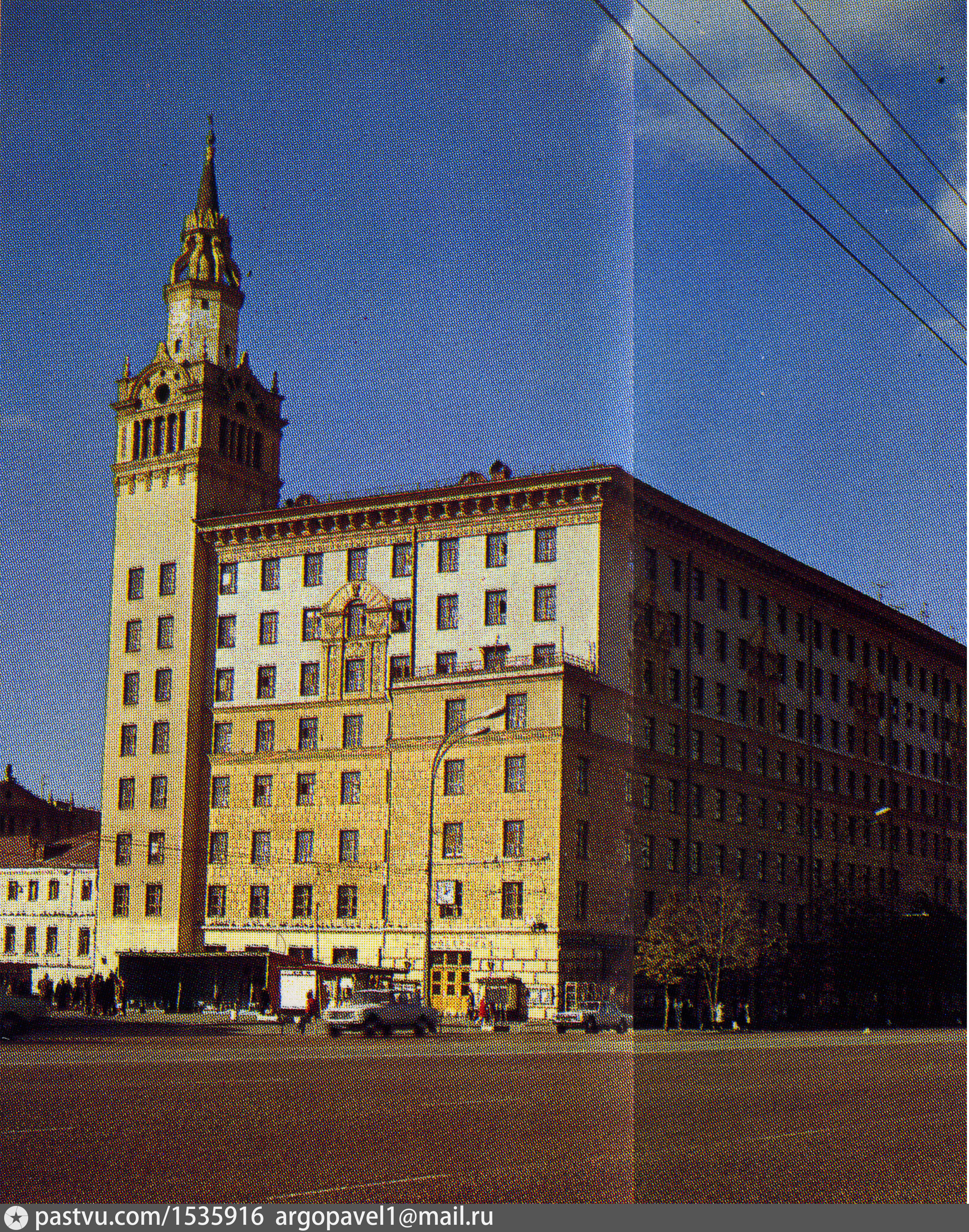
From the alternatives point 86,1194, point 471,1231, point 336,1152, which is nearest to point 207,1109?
point 336,1152

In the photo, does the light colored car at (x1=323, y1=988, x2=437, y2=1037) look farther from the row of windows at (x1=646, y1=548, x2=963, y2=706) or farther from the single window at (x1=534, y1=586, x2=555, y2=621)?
the row of windows at (x1=646, y1=548, x2=963, y2=706)

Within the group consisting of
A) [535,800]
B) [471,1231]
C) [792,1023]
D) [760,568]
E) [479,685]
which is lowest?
[792,1023]

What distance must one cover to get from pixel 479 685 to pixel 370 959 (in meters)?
11.5

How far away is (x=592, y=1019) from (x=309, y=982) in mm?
8494

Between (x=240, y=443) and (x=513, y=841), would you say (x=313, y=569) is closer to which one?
(x=240, y=443)

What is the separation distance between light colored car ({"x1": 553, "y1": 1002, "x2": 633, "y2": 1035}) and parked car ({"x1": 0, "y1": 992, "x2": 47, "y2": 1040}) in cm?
1756

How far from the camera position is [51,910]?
78812 millimetres

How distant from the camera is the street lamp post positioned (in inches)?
1682

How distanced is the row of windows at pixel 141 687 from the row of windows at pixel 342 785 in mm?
3661

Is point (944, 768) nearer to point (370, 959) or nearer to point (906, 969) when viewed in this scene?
point (906, 969)

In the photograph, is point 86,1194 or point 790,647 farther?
point 790,647

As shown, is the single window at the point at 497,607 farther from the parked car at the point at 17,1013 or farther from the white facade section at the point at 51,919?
the parked car at the point at 17,1013

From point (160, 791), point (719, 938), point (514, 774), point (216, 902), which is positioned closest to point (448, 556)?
point (514, 774)

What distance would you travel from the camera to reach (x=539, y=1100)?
16766 mm
